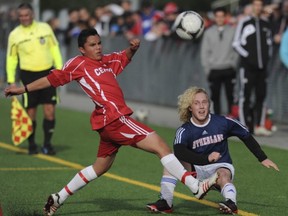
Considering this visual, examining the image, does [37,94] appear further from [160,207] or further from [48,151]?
[160,207]

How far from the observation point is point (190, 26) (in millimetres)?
12266

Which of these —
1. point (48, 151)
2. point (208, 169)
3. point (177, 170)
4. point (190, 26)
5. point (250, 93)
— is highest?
point (190, 26)

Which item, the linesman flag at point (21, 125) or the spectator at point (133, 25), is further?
the spectator at point (133, 25)

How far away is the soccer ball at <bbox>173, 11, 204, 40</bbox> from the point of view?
1220 centimetres

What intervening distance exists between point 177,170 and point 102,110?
3.13ft

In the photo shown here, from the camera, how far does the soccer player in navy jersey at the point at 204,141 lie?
9.79m

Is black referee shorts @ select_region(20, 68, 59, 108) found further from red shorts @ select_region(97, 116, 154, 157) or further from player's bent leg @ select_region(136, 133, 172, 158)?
player's bent leg @ select_region(136, 133, 172, 158)

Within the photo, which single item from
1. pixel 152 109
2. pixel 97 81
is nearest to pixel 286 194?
pixel 97 81


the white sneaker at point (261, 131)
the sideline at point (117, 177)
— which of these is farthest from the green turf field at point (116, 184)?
the white sneaker at point (261, 131)

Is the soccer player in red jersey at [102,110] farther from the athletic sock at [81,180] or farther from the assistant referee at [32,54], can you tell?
the assistant referee at [32,54]

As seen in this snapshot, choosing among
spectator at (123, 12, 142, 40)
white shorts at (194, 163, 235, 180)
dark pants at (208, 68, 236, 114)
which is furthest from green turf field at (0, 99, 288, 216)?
spectator at (123, 12, 142, 40)

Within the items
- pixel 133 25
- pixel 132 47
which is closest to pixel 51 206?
pixel 132 47

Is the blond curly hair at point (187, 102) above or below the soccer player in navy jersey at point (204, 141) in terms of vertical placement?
above

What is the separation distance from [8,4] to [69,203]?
Result: 24894 millimetres
